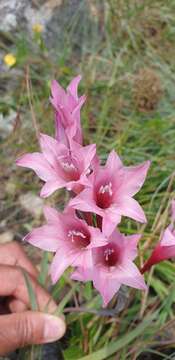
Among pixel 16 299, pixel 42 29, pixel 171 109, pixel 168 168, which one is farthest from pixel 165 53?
pixel 16 299

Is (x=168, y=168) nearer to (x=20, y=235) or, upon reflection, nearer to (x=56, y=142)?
(x=20, y=235)

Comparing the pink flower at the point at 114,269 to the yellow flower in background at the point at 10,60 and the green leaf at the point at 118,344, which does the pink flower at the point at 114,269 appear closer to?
the green leaf at the point at 118,344

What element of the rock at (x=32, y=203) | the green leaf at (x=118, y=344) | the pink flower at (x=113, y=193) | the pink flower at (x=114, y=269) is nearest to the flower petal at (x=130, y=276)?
the pink flower at (x=114, y=269)

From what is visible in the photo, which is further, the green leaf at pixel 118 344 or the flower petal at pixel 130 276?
the green leaf at pixel 118 344

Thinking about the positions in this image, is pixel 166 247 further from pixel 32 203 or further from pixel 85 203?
pixel 32 203

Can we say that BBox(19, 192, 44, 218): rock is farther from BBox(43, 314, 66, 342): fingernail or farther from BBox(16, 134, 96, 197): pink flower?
BBox(16, 134, 96, 197): pink flower

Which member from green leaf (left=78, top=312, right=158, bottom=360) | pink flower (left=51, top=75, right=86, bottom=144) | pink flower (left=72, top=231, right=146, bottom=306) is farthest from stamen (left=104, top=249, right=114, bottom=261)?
green leaf (left=78, top=312, right=158, bottom=360)
